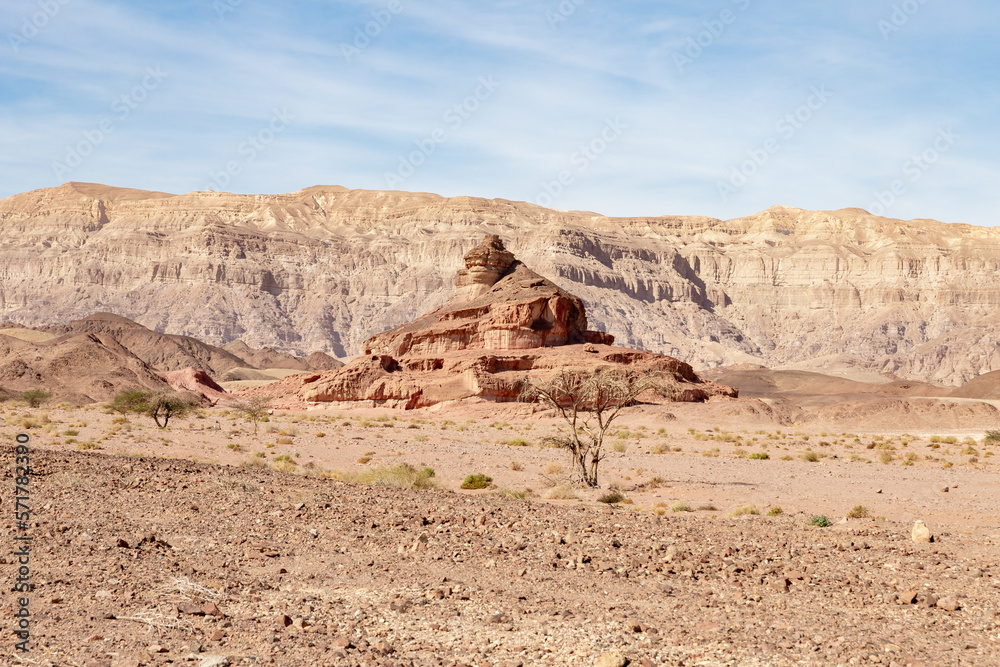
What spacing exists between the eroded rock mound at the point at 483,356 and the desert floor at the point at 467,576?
38467 mm

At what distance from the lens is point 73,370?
64.6 metres

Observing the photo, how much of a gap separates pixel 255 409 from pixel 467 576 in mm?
38771

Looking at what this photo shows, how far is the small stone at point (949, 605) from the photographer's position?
8461mm

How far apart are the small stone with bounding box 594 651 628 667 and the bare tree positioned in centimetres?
3206

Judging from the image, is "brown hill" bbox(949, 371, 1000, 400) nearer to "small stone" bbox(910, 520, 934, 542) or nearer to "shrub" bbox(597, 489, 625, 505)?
"shrub" bbox(597, 489, 625, 505)

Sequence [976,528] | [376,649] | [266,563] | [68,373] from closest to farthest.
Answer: [376,649] → [266,563] → [976,528] → [68,373]

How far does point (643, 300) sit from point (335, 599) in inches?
7225

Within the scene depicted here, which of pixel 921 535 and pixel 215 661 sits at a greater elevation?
pixel 921 535

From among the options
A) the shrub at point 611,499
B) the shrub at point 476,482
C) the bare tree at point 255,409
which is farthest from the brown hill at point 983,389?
the shrub at point 611,499

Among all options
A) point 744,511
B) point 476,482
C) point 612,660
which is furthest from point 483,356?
point 612,660

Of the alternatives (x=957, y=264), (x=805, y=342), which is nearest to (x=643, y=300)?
(x=805, y=342)

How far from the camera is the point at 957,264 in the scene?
621 feet

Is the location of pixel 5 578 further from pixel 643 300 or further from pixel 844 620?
pixel 643 300

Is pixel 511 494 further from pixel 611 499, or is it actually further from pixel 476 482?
pixel 476 482
